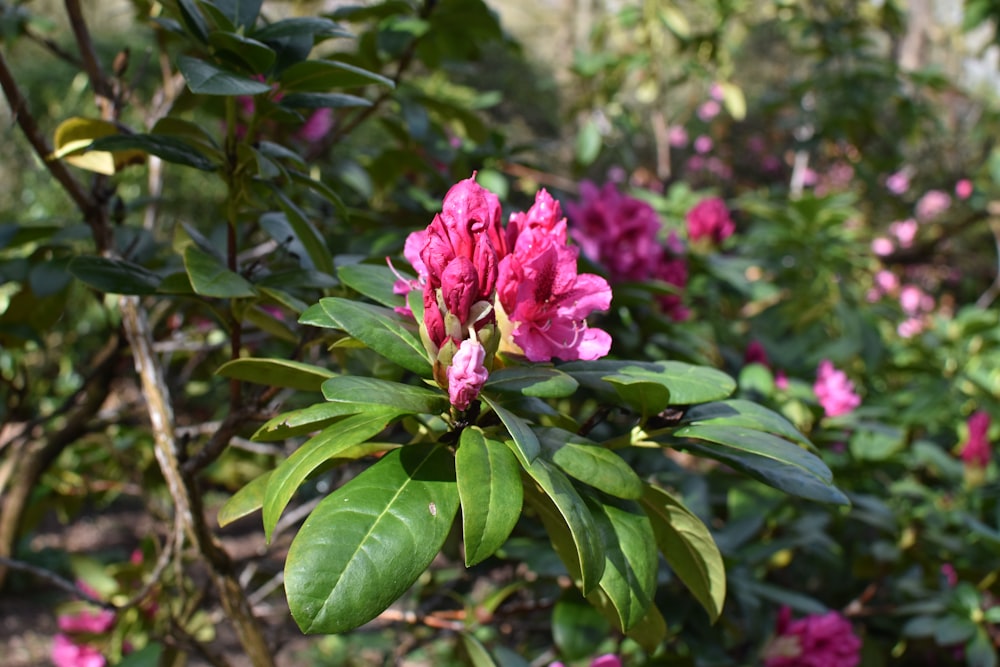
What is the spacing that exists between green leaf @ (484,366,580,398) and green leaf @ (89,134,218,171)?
0.43 m

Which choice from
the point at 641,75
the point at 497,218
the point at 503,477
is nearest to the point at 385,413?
the point at 503,477

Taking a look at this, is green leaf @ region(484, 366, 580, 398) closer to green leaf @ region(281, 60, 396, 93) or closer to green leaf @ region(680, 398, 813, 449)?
green leaf @ region(680, 398, 813, 449)

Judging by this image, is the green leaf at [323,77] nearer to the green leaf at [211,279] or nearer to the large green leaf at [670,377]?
the green leaf at [211,279]

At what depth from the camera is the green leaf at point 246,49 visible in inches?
30.5

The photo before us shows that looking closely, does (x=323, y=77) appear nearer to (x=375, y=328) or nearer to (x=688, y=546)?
(x=375, y=328)

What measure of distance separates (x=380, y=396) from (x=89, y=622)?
1.72 m

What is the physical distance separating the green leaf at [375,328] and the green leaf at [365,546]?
0.32ft

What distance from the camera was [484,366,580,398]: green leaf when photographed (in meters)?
0.67

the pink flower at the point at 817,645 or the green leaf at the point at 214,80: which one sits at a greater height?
the green leaf at the point at 214,80

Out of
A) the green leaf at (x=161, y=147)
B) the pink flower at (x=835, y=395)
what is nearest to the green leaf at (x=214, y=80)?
the green leaf at (x=161, y=147)

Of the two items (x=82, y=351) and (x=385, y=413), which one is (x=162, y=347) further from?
(x=82, y=351)

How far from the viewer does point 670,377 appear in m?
0.75

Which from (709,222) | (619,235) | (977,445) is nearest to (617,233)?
(619,235)

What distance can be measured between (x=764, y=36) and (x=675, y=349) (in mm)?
11194
